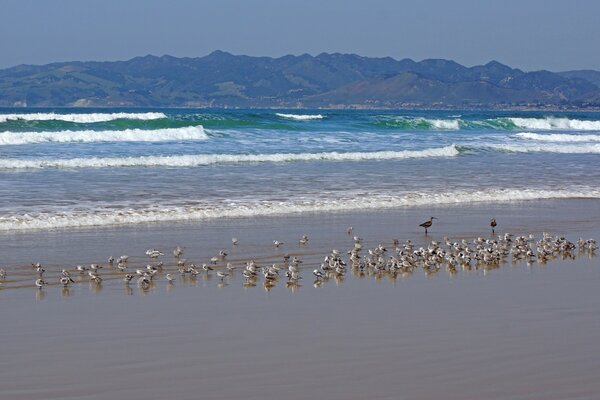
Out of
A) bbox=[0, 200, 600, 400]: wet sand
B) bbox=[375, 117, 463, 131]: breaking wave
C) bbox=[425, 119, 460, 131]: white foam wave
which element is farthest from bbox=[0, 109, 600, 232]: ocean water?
bbox=[425, 119, 460, 131]: white foam wave

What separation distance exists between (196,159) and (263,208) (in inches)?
395

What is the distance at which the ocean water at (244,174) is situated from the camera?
15.0 meters

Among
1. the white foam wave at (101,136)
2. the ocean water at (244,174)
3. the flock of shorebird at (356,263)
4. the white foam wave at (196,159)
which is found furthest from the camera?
the white foam wave at (101,136)

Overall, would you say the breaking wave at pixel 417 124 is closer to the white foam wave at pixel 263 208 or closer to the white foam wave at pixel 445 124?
the white foam wave at pixel 445 124

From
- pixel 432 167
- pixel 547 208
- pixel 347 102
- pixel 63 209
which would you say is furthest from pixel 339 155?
pixel 347 102

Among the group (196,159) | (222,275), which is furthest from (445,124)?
(222,275)

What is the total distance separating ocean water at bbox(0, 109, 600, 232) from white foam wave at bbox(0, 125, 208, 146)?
2.5 inches

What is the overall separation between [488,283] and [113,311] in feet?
11.9

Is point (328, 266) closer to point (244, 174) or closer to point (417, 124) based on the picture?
point (244, 174)

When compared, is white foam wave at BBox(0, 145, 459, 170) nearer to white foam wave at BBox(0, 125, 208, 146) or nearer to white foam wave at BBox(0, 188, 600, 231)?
white foam wave at BBox(0, 188, 600, 231)

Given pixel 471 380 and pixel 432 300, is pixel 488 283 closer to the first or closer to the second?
pixel 432 300

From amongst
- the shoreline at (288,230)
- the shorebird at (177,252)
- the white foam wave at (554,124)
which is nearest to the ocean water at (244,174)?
the shoreline at (288,230)

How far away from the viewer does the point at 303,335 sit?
7449mm

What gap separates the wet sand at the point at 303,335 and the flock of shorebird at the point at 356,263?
0.16 m
